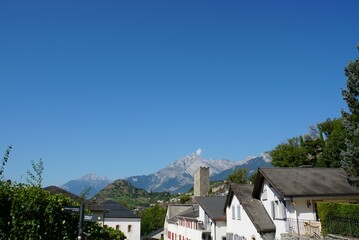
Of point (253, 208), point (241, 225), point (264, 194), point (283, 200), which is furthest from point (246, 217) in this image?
point (283, 200)

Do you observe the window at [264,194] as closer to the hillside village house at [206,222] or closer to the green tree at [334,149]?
→ the hillside village house at [206,222]

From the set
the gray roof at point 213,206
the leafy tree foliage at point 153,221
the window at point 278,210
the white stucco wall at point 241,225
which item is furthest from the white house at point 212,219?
the leafy tree foliage at point 153,221

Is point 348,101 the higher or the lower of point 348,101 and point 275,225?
the higher

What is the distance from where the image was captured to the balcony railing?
918 inches

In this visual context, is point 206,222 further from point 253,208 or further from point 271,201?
point 271,201

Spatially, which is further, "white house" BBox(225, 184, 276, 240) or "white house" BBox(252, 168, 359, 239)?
"white house" BBox(225, 184, 276, 240)

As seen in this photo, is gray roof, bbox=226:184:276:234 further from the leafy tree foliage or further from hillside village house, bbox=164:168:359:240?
the leafy tree foliage

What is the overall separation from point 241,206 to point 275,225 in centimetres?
448

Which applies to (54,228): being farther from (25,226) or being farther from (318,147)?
(318,147)

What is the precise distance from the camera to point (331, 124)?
66750 millimetres

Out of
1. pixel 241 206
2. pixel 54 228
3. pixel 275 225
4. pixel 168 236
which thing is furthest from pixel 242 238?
Answer: pixel 168 236

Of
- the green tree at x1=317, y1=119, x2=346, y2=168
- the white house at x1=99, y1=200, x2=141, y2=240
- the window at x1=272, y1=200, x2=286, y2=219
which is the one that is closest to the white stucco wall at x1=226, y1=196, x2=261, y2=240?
the window at x1=272, y1=200, x2=286, y2=219

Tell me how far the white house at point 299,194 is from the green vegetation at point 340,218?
4.17 ft

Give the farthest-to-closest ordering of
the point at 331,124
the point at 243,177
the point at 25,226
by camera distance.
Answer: the point at 243,177 → the point at 331,124 → the point at 25,226
